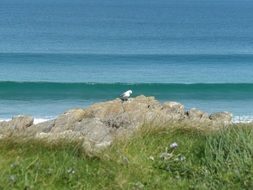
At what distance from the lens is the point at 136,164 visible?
243 inches

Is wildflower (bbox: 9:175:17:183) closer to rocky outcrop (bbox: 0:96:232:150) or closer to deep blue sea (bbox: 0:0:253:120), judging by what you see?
rocky outcrop (bbox: 0:96:232:150)

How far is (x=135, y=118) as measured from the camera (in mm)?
8508

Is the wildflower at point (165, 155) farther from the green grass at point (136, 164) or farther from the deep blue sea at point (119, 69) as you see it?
the deep blue sea at point (119, 69)

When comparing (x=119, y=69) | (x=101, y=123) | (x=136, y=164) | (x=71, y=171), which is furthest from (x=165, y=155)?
(x=119, y=69)

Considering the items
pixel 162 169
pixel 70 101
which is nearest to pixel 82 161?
pixel 162 169

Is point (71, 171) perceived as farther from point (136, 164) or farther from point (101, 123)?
point (101, 123)

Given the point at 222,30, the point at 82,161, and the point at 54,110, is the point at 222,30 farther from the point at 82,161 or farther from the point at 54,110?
the point at 82,161

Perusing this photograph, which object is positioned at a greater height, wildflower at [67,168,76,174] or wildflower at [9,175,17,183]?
wildflower at [67,168,76,174]

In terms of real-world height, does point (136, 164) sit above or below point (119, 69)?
above

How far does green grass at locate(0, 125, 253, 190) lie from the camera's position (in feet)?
Result: 19.0

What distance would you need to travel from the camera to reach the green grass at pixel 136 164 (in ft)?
19.0

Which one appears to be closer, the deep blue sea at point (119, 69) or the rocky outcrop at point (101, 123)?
the rocky outcrop at point (101, 123)

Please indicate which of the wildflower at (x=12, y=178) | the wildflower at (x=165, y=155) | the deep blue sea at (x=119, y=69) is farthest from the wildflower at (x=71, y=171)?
the deep blue sea at (x=119, y=69)

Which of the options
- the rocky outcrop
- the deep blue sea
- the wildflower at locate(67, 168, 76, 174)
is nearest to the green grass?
the wildflower at locate(67, 168, 76, 174)
